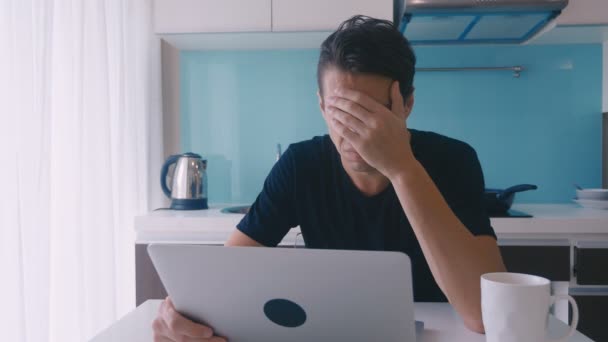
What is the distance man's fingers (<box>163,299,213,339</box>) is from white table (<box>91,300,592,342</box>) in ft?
0.39

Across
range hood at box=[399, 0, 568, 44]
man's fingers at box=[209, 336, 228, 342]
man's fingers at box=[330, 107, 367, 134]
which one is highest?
range hood at box=[399, 0, 568, 44]

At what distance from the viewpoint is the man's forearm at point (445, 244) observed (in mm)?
908

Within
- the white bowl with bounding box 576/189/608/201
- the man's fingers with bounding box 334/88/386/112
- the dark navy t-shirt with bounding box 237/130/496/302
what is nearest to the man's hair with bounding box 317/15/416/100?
the man's fingers with bounding box 334/88/386/112

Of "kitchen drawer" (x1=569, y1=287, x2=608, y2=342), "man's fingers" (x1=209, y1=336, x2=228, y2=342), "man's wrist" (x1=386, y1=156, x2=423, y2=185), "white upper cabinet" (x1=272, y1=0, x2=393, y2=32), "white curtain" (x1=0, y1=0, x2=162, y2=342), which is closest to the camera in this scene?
"man's fingers" (x1=209, y1=336, x2=228, y2=342)

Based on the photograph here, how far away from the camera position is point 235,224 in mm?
1919

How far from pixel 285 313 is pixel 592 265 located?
1.56 m

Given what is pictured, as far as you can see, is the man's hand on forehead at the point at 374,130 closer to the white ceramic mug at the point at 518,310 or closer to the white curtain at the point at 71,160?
the white ceramic mug at the point at 518,310

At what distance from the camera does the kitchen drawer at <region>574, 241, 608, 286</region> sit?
1.81m

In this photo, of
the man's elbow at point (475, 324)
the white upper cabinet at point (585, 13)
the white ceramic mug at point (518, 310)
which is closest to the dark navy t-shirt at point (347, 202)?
the man's elbow at point (475, 324)

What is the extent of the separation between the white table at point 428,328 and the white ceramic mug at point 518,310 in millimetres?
164

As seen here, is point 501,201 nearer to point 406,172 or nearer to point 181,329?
point 406,172

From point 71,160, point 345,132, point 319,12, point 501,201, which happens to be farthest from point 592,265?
point 71,160

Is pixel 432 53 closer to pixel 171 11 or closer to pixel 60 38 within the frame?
pixel 171 11

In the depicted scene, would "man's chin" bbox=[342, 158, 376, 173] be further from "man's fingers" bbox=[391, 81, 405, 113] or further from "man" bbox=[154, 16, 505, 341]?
"man's fingers" bbox=[391, 81, 405, 113]
